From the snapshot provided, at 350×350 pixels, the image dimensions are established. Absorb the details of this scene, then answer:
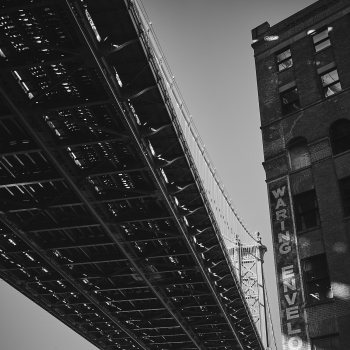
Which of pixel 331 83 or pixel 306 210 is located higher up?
pixel 331 83

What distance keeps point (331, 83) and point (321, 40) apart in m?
3.77

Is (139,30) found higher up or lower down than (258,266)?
lower down

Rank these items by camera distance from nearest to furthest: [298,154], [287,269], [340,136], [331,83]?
[287,269] < [340,136] < [298,154] < [331,83]

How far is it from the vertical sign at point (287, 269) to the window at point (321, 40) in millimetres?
9269

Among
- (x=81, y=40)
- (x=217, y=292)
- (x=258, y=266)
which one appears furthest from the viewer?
(x=258, y=266)

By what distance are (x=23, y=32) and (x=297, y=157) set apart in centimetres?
1550

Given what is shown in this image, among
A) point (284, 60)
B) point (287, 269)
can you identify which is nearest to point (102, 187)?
point (287, 269)

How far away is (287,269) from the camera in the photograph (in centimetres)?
2412

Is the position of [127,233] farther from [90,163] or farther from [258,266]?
[258,266]

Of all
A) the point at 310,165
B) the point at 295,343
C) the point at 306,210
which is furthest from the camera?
the point at 310,165

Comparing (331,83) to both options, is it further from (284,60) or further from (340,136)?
(284,60)

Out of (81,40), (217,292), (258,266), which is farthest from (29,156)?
(258,266)

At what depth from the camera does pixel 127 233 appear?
108 feet

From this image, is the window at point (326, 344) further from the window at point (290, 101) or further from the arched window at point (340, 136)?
the window at point (290, 101)
